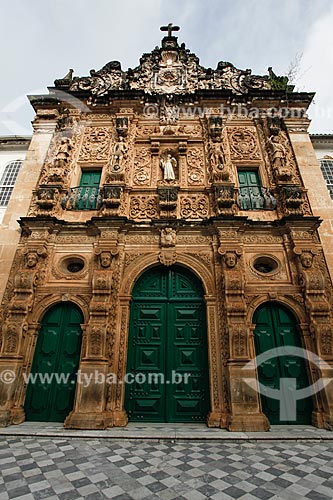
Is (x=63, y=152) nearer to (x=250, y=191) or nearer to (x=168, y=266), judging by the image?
(x=168, y=266)

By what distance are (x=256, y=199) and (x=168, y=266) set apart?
12.3ft

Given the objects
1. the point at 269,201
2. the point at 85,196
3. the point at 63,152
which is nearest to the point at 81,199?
the point at 85,196

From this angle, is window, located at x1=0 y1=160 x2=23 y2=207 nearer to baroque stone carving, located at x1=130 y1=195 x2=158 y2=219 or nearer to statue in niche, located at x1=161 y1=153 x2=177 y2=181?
baroque stone carving, located at x1=130 y1=195 x2=158 y2=219

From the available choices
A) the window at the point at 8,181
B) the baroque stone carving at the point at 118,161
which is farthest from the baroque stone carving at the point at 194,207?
the window at the point at 8,181

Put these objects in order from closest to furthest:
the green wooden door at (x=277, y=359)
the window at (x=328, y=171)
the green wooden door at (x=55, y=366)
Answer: the green wooden door at (x=277, y=359) → the green wooden door at (x=55, y=366) → the window at (x=328, y=171)

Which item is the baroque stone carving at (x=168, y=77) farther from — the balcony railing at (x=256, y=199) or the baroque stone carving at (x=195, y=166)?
the balcony railing at (x=256, y=199)

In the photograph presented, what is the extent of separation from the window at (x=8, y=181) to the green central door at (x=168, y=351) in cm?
618

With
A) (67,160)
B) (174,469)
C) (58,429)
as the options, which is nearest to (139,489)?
(174,469)

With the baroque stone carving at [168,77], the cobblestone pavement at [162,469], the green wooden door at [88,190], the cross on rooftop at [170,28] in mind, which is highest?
the cross on rooftop at [170,28]

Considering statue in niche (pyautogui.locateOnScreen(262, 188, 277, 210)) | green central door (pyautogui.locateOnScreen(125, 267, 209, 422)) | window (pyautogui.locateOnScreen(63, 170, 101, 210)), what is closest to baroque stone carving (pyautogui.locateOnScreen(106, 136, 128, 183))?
window (pyautogui.locateOnScreen(63, 170, 101, 210))

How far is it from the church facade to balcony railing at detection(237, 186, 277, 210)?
0.04 metres

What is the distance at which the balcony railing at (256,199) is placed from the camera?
Result: 8461 mm

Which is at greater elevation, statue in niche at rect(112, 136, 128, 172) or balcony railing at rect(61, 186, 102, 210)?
statue in niche at rect(112, 136, 128, 172)

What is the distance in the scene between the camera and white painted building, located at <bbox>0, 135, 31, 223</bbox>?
1007cm
